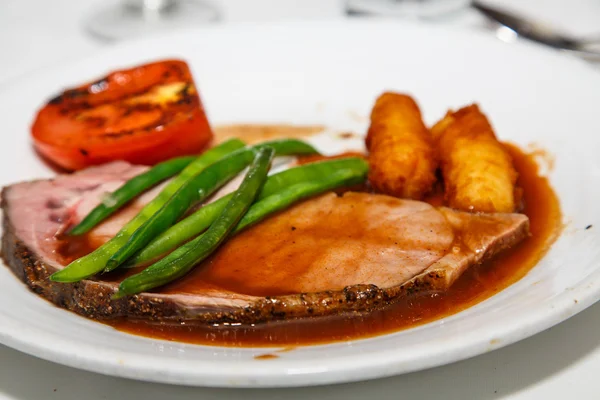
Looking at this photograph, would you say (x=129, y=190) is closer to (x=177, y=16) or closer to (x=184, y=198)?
(x=184, y=198)

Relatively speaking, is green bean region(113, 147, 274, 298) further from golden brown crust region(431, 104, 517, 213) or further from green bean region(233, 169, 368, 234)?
golden brown crust region(431, 104, 517, 213)

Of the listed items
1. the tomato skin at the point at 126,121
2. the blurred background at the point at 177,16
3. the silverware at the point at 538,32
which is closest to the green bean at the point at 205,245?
the tomato skin at the point at 126,121

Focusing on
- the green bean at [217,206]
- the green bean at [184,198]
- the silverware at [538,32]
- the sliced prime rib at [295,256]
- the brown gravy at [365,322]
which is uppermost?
the silverware at [538,32]

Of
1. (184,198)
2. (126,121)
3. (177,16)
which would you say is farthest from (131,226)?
(177,16)

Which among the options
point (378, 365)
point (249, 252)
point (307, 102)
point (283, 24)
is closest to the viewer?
point (378, 365)

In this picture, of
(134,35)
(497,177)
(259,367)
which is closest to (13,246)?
(259,367)

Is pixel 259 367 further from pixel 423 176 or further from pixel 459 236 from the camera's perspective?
pixel 423 176

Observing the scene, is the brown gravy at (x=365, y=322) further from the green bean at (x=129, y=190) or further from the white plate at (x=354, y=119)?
the green bean at (x=129, y=190)
